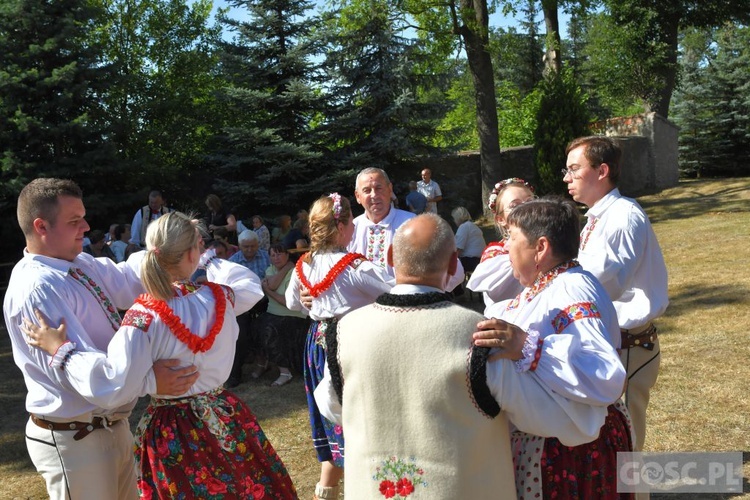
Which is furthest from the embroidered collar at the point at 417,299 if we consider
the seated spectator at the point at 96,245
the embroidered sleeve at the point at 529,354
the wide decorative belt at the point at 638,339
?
the seated spectator at the point at 96,245

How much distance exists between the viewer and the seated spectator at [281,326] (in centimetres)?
794

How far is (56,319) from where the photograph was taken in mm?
3016

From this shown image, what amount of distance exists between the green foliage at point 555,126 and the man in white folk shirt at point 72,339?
15127 millimetres

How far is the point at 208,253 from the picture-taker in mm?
3707

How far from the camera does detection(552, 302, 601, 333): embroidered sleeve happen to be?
240cm

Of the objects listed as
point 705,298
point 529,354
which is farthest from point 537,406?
point 705,298

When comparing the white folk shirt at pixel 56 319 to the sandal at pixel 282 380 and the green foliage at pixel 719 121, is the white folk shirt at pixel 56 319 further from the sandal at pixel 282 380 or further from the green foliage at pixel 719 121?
the green foliage at pixel 719 121

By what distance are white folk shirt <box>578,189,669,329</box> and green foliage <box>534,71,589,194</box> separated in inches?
547

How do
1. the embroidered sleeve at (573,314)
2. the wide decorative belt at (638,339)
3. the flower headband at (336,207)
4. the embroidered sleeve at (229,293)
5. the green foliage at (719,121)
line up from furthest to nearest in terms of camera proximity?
the green foliage at (719,121) < the flower headband at (336,207) < the wide decorative belt at (638,339) < the embroidered sleeve at (229,293) < the embroidered sleeve at (573,314)

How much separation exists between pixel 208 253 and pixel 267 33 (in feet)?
43.4

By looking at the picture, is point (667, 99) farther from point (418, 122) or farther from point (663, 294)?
point (663, 294)

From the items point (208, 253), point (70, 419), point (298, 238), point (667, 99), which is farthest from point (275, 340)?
point (667, 99)

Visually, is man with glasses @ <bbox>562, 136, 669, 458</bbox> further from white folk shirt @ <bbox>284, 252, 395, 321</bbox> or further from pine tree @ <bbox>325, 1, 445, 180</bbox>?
pine tree @ <bbox>325, 1, 445, 180</bbox>

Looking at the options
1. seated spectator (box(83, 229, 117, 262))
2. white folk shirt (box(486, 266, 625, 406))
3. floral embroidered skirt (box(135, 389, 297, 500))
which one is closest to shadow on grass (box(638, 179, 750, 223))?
seated spectator (box(83, 229, 117, 262))
